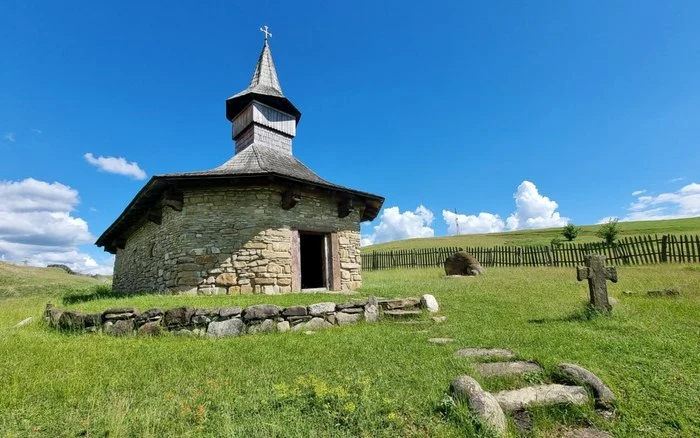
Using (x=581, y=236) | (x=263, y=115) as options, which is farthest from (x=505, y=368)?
(x=581, y=236)

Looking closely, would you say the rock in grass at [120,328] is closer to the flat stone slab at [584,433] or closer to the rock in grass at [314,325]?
the rock in grass at [314,325]

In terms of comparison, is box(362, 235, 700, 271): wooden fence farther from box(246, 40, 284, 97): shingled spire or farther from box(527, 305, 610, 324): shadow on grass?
box(246, 40, 284, 97): shingled spire

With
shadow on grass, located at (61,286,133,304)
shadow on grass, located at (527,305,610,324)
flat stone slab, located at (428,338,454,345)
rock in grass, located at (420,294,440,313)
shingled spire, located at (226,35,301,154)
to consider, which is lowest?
flat stone slab, located at (428,338,454,345)

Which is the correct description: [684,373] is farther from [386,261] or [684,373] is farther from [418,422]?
[386,261]

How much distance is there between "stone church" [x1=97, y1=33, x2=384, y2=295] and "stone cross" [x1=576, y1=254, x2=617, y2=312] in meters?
6.43

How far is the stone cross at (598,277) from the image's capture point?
6219 millimetres

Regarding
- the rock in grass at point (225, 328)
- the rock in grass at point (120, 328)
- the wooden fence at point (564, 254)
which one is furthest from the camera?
the wooden fence at point (564, 254)

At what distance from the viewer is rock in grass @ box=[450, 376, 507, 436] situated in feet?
8.49

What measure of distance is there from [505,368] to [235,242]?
7.47 metres

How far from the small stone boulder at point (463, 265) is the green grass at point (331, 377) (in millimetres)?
8964

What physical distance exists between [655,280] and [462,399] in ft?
38.3

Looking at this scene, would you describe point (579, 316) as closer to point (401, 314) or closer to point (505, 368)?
point (401, 314)

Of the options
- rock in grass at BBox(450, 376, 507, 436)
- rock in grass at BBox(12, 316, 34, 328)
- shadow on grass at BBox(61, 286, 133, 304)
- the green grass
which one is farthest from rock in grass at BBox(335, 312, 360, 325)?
shadow on grass at BBox(61, 286, 133, 304)

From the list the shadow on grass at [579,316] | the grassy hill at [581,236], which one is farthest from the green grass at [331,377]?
the grassy hill at [581,236]
